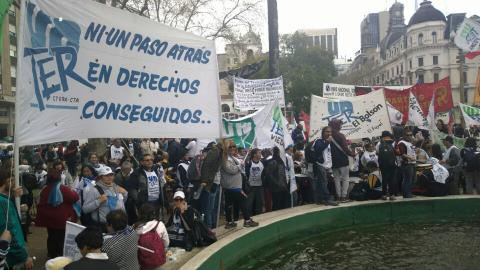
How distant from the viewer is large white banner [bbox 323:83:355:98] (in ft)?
49.3

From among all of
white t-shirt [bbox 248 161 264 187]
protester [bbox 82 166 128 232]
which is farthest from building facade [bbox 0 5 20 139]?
protester [bbox 82 166 128 232]

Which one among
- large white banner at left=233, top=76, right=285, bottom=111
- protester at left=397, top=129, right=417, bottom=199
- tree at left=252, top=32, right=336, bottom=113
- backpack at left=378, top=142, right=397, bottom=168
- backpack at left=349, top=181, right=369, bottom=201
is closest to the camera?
backpack at left=378, top=142, right=397, bottom=168

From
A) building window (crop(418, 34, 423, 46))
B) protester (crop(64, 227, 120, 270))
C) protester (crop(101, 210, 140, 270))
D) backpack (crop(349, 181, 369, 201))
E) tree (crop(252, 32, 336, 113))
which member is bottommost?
backpack (crop(349, 181, 369, 201))

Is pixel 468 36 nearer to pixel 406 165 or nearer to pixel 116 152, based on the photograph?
pixel 406 165

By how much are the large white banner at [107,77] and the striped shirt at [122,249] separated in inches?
42.5

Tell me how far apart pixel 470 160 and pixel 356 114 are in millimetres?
2673

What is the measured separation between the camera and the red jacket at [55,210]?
19.4 feet

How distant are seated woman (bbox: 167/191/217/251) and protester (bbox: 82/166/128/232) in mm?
745

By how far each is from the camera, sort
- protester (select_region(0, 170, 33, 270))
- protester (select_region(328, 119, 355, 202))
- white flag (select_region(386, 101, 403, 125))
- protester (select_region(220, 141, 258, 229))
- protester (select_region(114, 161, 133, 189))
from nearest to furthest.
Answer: protester (select_region(0, 170, 33, 270)) < protester (select_region(114, 161, 133, 189)) < protester (select_region(220, 141, 258, 229)) < protester (select_region(328, 119, 355, 202)) < white flag (select_region(386, 101, 403, 125))

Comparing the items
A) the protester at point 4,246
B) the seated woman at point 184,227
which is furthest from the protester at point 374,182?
the protester at point 4,246

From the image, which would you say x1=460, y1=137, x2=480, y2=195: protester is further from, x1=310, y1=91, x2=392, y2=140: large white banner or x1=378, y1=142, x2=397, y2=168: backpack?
x1=378, y1=142, x2=397, y2=168: backpack

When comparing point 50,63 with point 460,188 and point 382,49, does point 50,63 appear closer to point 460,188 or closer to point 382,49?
point 460,188

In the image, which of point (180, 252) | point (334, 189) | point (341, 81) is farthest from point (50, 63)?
point (341, 81)

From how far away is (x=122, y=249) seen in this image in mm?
4672
